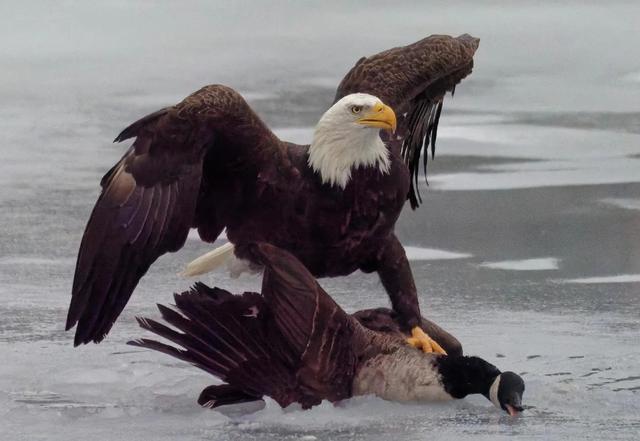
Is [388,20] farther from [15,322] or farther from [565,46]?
[15,322]

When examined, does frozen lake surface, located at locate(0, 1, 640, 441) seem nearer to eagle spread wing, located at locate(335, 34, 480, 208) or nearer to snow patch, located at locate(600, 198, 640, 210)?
snow patch, located at locate(600, 198, 640, 210)

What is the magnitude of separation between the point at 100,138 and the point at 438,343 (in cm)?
363

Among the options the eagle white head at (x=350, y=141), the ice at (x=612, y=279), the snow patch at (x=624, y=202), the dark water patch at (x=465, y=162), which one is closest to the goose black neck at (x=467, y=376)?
the eagle white head at (x=350, y=141)

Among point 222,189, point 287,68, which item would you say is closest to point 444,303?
point 222,189

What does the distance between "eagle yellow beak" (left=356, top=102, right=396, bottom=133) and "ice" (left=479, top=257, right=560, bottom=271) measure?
4.48 ft

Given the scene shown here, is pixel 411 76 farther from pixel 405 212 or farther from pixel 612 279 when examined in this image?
pixel 405 212

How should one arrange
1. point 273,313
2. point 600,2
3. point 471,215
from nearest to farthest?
1. point 273,313
2. point 471,215
3. point 600,2

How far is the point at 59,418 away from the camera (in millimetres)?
5250

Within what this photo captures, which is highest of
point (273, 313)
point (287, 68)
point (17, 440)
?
point (287, 68)

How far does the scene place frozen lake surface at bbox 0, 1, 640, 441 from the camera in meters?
5.30

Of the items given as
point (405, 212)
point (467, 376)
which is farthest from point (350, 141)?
point (405, 212)

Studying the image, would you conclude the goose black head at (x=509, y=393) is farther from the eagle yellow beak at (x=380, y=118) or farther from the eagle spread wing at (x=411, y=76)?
the eagle spread wing at (x=411, y=76)

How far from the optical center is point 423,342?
593cm

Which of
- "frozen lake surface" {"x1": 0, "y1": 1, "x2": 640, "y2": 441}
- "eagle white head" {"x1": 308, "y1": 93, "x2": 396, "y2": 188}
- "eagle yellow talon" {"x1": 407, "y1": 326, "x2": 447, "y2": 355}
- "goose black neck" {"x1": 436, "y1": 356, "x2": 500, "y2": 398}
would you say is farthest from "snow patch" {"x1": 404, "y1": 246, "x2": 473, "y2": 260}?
"goose black neck" {"x1": 436, "y1": 356, "x2": 500, "y2": 398}
